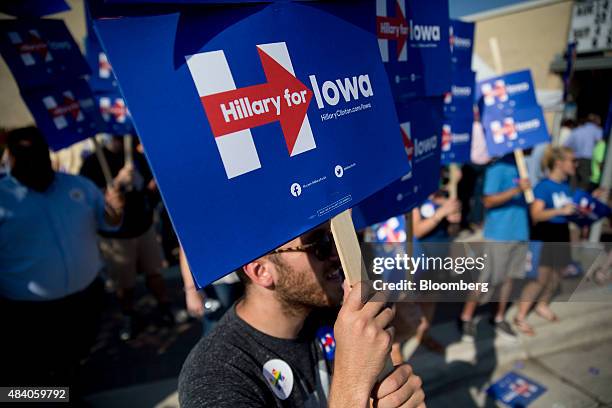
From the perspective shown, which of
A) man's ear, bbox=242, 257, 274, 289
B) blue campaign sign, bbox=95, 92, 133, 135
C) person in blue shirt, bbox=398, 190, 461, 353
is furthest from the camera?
blue campaign sign, bbox=95, 92, 133, 135

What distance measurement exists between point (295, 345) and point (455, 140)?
2.32 metres

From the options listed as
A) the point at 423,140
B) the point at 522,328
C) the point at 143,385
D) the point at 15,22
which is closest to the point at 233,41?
the point at 423,140

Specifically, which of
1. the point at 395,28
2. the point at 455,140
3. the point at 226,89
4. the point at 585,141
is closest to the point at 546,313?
the point at 455,140

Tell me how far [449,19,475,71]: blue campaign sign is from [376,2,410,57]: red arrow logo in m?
1.61

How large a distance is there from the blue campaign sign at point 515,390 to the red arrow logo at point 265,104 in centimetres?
304

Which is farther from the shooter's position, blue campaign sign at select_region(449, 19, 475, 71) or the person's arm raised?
blue campaign sign at select_region(449, 19, 475, 71)

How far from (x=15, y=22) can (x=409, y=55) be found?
271 centimetres

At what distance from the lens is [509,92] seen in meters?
3.44

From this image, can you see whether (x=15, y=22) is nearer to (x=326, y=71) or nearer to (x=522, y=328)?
(x=326, y=71)

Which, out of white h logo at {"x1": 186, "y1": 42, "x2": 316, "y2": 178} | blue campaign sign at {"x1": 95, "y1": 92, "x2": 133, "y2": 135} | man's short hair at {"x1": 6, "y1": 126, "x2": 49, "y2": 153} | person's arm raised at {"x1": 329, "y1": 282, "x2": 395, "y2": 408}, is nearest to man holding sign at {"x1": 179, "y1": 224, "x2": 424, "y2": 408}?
person's arm raised at {"x1": 329, "y1": 282, "x2": 395, "y2": 408}

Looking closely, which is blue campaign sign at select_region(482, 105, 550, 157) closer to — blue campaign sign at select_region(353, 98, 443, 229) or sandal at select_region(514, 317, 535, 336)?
blue campaign sign at select_region(353, 98, 443, 229)

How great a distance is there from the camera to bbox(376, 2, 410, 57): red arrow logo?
5.47ft

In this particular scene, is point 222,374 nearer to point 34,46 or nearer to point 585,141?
point 34,46

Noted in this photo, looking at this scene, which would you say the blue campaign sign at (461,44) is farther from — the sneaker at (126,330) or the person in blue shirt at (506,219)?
the sneaker at (126,330)
